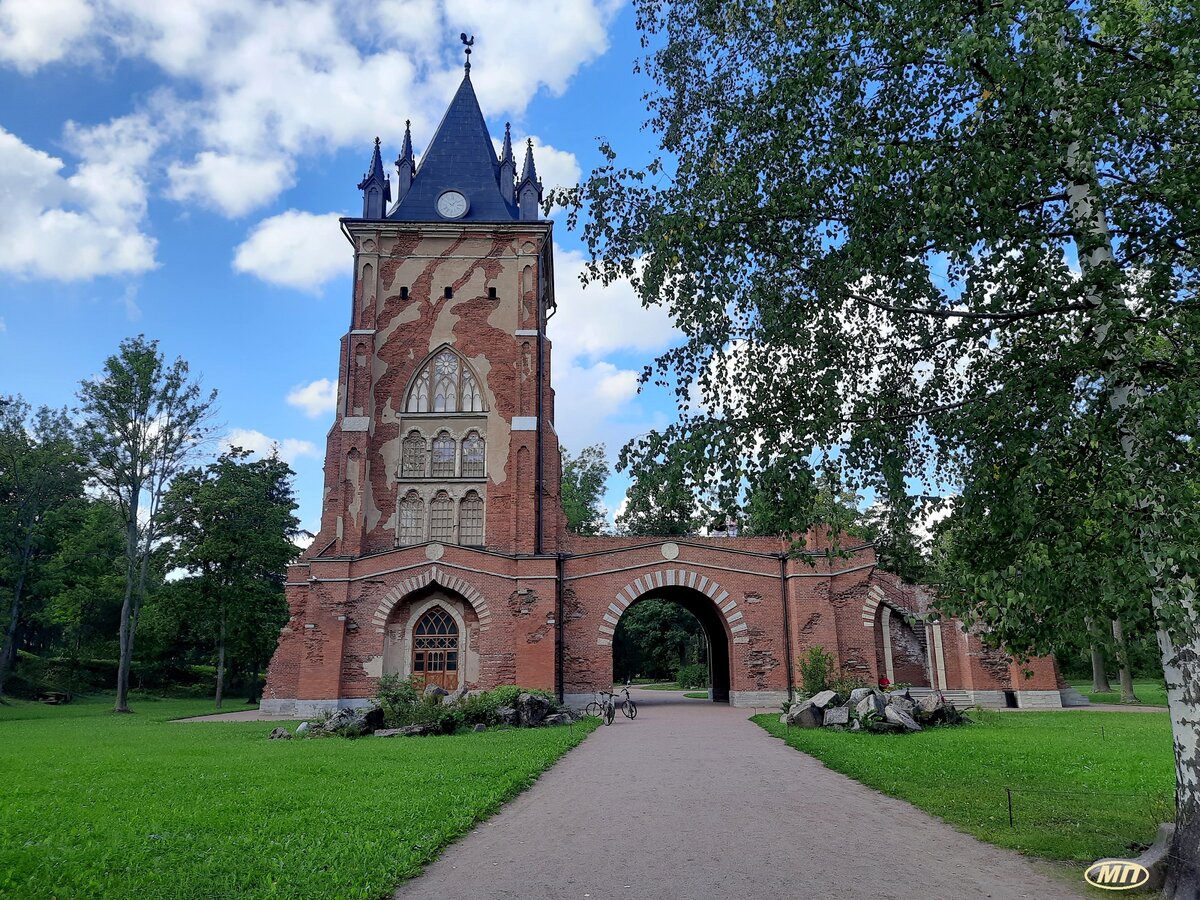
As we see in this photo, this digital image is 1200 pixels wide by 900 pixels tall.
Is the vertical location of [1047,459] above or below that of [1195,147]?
below

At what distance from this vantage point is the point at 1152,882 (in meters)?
5.81

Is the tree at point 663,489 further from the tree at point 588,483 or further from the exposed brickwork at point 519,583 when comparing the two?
the tree at point 588,483

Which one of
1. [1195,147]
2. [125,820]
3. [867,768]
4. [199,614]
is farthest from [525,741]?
[199,614]

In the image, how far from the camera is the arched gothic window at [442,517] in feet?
103

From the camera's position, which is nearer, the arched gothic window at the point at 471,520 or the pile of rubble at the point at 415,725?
the pile of rubble at the point at 415,725

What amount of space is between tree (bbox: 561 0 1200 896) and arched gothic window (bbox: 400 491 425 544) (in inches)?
918

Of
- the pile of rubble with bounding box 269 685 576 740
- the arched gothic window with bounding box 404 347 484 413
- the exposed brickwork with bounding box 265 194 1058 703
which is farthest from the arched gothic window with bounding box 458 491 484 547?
the pile of rubble with bounding box 269 685 576 740

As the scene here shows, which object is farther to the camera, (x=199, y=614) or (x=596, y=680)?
(x=199, y=614)

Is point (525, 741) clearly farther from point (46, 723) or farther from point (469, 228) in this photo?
point (469, 228)

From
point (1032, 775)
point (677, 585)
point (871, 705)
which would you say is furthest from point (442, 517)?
point (1032, 775)

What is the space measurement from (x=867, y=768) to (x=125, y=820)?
9.58 meters

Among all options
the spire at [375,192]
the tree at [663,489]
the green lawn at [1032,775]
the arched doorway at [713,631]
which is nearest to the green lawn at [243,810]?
the tree at [663,489]

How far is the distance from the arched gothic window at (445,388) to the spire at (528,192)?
24.1ft

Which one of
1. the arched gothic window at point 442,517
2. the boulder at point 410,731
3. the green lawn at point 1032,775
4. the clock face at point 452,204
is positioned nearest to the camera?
the green lawn at point 1032,775
